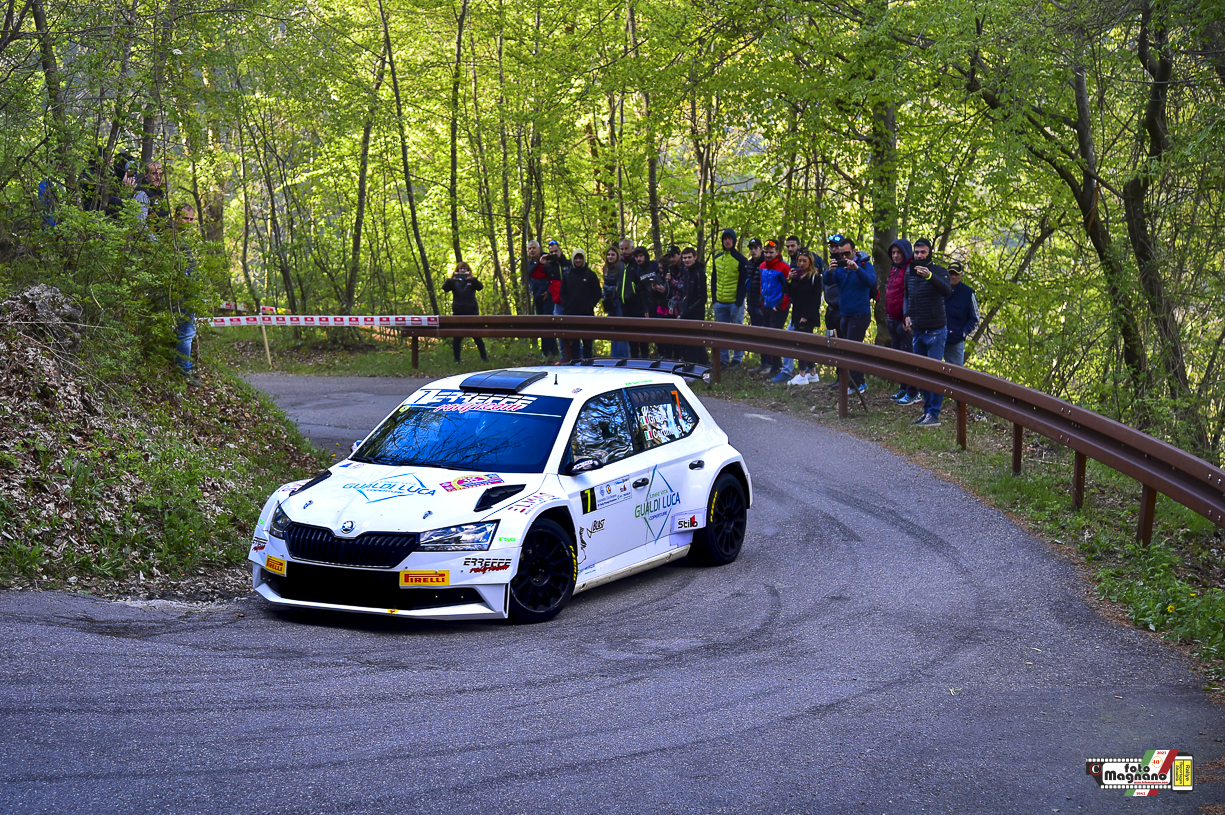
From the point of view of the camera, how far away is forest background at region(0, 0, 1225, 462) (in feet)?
37.9

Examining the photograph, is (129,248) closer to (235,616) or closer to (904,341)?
(235,616)

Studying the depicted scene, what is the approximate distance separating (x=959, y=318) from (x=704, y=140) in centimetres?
855

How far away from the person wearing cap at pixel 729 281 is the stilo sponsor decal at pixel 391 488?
1250cm

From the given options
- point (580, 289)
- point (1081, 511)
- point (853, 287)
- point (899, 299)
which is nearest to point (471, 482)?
point (1081, 511)

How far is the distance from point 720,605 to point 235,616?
3.54 meters

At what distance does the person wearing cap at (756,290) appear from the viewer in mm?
20219

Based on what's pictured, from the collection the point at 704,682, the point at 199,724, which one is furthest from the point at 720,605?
the point at 199,724

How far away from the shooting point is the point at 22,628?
22.2ft

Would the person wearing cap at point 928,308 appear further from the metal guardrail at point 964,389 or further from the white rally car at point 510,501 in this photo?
the white rally car at point 510,501

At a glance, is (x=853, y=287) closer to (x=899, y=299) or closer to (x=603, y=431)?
(x=899, y=299)

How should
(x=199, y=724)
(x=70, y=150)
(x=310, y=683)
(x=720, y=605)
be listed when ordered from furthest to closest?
1. (x=70, y=150)
2. (x=720, y=605)
3. (x=310, y=683)
4. (x=199, y=724)

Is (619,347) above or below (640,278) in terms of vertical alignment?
below

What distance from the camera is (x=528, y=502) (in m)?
8.09

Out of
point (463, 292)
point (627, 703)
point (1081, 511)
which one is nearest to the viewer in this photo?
point (627, 703)
